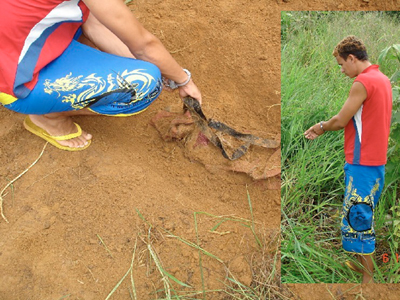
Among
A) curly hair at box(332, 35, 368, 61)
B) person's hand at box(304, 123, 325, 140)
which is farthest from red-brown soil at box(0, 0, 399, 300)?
curly hair at box(332, 35, 368, 61)

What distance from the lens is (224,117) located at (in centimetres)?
244

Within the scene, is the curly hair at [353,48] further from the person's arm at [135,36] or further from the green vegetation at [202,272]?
the green vegetation at [202,272]

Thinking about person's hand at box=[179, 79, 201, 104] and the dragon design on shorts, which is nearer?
the dragon design on shorts

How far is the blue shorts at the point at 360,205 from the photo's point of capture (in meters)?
1.66

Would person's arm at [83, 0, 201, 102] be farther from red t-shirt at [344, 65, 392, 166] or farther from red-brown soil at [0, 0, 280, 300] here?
red t-shirt at [344, 65, 392, 166]

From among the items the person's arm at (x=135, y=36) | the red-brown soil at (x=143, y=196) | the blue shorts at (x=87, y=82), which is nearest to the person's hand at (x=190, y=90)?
the person's arm at (x=135, y=36)

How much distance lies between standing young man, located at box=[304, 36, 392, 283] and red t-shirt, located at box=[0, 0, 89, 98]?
122cm

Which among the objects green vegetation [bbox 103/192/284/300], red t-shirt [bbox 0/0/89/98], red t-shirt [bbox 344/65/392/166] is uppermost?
red t-shirt [bbox 0/0/89/98]

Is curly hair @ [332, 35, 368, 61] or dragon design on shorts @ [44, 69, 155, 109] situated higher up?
curly hair @ [332, 35, 368, 61]

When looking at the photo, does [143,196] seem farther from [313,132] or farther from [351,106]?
[351,106]

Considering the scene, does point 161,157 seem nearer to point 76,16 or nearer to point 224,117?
point 224,117

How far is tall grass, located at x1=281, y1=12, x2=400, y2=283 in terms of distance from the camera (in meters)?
1.69

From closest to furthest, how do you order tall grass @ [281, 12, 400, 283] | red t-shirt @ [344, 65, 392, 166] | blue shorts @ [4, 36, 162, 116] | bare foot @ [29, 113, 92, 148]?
1. red t-shirt @ [344, 65, 392, 166]
2. tall grass @ [281, 12, 400, 283]
3. blue shorts @ [4, 36, 162, 116]
4. bare foot @ [29, 113, 92, 148]

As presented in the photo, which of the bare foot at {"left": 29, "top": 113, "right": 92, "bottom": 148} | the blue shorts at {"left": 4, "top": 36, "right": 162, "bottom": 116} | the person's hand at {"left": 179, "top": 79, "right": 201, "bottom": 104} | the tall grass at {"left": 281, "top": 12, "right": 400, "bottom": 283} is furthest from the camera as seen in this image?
the bare foot at {"left": 29, "top": 113, "right": 92, "bottom": 148}
